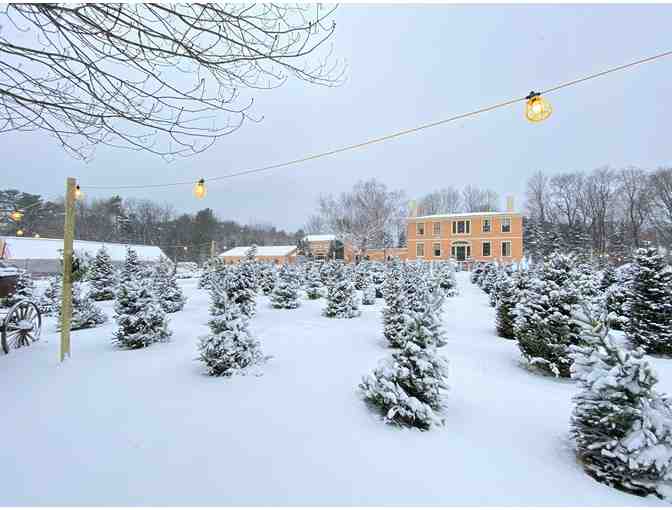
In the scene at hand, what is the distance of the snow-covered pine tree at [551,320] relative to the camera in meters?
4.62

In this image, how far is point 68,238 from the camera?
4926 millimetres

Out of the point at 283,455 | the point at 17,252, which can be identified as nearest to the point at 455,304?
the point at 283,455

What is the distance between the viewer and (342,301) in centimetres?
910

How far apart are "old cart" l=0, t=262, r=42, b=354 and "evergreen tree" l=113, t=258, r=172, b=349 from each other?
127cm

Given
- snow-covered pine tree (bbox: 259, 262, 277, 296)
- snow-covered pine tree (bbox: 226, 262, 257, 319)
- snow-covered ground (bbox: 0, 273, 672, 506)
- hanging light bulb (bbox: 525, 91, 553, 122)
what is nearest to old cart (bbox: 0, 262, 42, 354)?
snow-covered ground (bbox: 0, 273, 672, 506)

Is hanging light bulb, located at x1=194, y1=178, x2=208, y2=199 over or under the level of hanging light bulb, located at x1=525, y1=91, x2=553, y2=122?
under

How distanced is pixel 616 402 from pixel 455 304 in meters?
9.58

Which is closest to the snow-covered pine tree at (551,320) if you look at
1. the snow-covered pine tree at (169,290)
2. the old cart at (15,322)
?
the old cart at (15,322)

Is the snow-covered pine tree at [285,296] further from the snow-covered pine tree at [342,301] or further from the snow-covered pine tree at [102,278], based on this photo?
the snow-covered pine tree at [102,278]

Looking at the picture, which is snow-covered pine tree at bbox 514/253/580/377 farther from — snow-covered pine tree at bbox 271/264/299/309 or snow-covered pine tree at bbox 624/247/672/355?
snow-covered pine tree at bbox 271/264/299/309

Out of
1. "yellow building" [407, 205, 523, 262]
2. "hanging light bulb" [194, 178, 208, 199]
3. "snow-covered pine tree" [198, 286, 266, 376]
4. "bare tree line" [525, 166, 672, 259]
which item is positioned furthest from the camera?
"bare tree line" [525, 166, 672, 259]

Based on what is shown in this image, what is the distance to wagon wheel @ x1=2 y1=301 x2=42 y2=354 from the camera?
16.5 feet

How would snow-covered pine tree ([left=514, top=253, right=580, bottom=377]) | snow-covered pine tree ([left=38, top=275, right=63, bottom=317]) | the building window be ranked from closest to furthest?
snow-covered pine tree ([left=514, top=253, right=580, bottom=377])
snow-covered pine tree ([left=38, top=275, right=63, bottom=317])
the building window

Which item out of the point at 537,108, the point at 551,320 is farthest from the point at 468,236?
the point at 537,108
